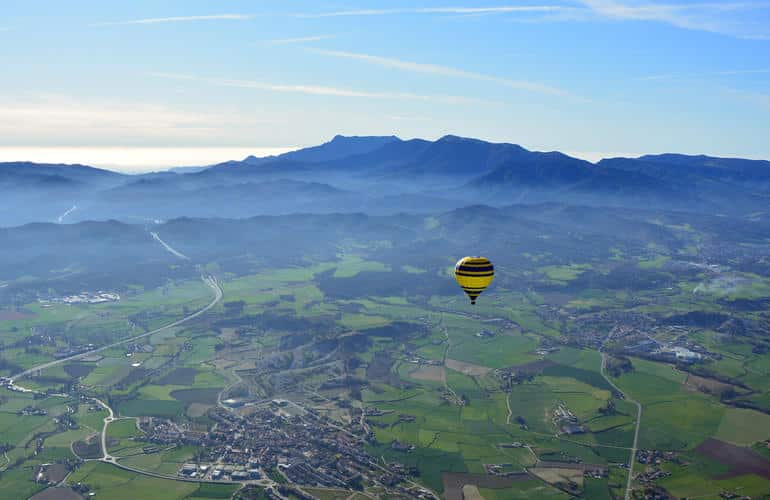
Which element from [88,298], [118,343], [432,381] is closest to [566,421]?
[432,381]

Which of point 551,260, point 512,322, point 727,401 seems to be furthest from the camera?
point 551,260

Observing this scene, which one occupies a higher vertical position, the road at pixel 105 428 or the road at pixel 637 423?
the road at pixel 637 423

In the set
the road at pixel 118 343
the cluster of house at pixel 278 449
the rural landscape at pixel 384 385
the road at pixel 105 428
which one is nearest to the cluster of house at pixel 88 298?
the rural landscape at pixel 384 385

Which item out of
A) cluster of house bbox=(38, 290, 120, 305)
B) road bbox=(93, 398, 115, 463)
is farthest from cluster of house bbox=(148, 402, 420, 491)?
cluster of house bbox=(38, 290, 120, 305)

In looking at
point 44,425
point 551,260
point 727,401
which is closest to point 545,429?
point 727,401

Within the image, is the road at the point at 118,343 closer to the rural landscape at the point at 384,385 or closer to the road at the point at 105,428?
the rural landscape at the point at 384,385

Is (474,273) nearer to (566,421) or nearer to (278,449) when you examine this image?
(566,421)

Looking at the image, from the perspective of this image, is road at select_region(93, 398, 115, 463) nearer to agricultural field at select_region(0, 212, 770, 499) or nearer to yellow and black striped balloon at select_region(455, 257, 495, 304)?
agricultural field at select_region(0, 212, 770, 499)

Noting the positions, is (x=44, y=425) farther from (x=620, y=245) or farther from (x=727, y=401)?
(x=620, y=245)
